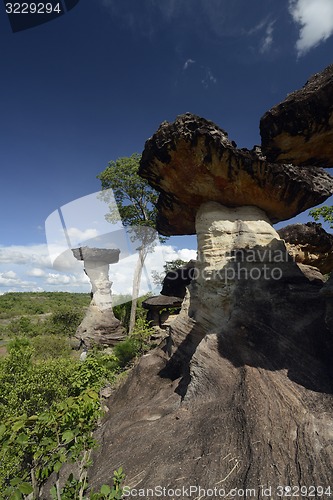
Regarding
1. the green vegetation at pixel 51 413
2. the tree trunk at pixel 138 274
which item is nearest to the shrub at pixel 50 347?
the green vegetation at pixel 51 413

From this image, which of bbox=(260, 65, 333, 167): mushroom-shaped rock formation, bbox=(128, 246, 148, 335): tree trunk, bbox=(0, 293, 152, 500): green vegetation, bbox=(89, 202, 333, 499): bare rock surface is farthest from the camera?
bbox=(128, 246, 148, 335): tree trunk

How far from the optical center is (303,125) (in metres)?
4.06

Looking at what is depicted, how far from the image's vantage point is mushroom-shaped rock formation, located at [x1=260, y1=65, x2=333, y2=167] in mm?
3807

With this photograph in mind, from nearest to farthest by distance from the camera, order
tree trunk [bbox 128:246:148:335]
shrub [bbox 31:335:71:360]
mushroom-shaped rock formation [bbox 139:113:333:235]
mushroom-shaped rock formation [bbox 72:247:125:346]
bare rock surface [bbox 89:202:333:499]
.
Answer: bare rock surface [bbox 89:202:333:499] → mushroom-shaped rock formation [bbox 139:113:333:235] → mushroom-shaped rock formation [bbox 72:247:125:346] → shrub [bbox 31:335:71:360] → tree trunk [bbox 128:246:148:335]

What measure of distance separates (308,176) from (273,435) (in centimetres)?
695

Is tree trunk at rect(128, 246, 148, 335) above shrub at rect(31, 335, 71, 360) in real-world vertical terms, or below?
above

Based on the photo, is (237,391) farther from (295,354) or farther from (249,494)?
(249,494)

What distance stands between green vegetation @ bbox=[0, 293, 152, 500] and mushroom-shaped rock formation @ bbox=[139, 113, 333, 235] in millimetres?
5644

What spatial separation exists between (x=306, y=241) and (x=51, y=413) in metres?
9.95

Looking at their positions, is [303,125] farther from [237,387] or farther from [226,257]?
[237,387]

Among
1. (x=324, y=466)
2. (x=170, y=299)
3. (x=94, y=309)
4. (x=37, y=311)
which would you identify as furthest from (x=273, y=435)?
(x=37, y=311)

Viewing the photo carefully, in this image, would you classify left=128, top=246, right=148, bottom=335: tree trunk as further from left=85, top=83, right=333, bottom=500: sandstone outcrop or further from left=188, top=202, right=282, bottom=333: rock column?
left=188, top=202, right=282, bottom=333: rock column

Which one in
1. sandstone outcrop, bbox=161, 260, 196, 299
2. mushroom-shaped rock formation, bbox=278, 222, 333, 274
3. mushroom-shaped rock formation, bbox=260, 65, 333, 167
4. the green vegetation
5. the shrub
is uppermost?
mushroom-shaped rock formation, bbox=260, 65, 333, 167

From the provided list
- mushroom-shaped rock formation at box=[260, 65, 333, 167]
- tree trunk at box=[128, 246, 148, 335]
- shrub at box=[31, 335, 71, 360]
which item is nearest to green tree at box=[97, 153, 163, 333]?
tree trunk at box=[128, 246, 148, 335]
